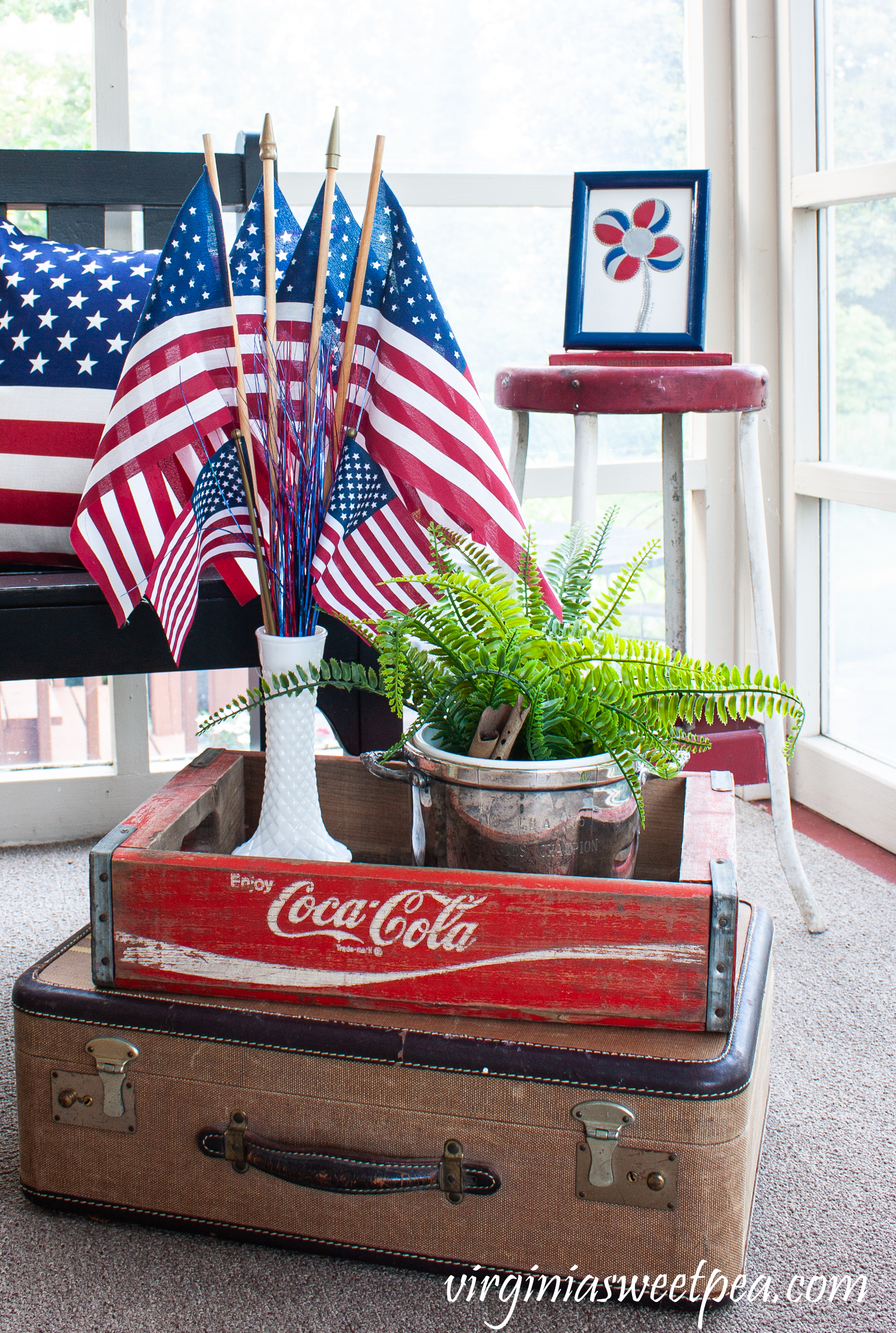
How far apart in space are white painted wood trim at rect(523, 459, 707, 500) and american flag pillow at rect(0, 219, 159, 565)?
812mm

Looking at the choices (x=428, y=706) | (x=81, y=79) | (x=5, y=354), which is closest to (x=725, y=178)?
(x=81, y=79)

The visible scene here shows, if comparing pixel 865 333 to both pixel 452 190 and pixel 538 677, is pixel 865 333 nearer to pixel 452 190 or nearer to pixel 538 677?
pixel 452 190

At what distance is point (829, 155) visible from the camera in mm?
1793

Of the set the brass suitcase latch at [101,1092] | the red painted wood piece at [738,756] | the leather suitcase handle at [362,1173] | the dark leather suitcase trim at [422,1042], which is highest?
the red painted wood piece at [738,756]

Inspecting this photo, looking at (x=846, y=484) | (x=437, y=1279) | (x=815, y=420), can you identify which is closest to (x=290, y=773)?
(x=437, y=1279)

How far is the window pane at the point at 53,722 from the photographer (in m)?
1.85

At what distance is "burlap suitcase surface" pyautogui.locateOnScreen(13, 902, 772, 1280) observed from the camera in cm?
78

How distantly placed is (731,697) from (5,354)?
3.03 feet

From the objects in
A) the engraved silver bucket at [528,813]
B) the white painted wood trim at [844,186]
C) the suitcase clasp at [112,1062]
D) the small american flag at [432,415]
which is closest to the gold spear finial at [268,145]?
the small american flag at [432,415]

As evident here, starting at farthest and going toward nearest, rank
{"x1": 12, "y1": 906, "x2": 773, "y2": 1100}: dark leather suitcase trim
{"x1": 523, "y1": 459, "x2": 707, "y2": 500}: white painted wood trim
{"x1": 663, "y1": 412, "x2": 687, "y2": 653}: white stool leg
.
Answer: {"x1": 523, "y1": 459, "x2": 707, "y2": 500}: white painted wood trim
{"x1": 663, "y1": 412, "x2": 687, "y2": 653}: white stool leg
{"x1": 12, "y1": 906, "x2": 773, "y2": 1100}: dark leather suitcase trim

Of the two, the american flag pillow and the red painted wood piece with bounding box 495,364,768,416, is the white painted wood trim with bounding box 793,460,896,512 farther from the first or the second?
the american flag pillow

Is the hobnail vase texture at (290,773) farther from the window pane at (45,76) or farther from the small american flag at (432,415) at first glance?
the window pane at (45,76)

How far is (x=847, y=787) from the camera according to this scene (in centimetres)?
183

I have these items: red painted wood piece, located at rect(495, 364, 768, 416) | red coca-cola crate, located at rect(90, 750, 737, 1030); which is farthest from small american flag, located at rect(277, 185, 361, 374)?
red coca-cola crate, located at rect(90, 750, 737, 1030)
